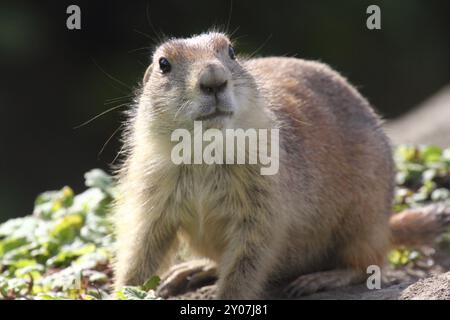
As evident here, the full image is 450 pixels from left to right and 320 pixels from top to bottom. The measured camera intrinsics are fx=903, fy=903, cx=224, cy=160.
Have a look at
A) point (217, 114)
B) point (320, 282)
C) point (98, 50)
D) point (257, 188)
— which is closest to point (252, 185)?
point (257, 188)

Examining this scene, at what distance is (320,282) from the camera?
6.62 meters

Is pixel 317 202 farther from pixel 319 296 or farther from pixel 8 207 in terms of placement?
pixel 8 207

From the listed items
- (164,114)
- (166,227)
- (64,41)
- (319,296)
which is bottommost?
(319,296)

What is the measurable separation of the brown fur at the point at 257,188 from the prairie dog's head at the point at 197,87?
0.04ft

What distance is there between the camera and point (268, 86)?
6.63 metres

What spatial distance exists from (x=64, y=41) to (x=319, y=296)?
345 inches

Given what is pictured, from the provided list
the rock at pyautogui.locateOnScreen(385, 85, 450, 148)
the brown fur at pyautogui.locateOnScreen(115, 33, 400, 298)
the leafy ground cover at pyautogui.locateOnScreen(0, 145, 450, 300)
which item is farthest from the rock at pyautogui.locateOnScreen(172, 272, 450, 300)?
the rock at pyautogui.locateOnScreen(385, 85, 450, 148)

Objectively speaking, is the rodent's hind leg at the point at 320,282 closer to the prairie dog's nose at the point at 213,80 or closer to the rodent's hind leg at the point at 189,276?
the rodent's hind leg at the point at 189,276

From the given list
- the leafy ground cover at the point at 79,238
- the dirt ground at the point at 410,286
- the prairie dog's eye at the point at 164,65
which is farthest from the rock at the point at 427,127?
the prairie dog's eye at the point at 164,65

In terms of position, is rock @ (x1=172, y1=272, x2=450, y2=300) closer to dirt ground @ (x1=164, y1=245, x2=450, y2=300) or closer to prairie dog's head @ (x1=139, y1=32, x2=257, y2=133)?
dirt ground @ (x1=164, y1=245, x2=450, y2=300)

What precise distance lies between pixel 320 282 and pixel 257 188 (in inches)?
41.7

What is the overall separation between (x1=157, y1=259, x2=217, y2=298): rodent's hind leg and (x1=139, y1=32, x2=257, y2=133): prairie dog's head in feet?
4.65

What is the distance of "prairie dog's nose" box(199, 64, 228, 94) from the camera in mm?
5352

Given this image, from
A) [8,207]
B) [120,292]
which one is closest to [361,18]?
[8,207]
